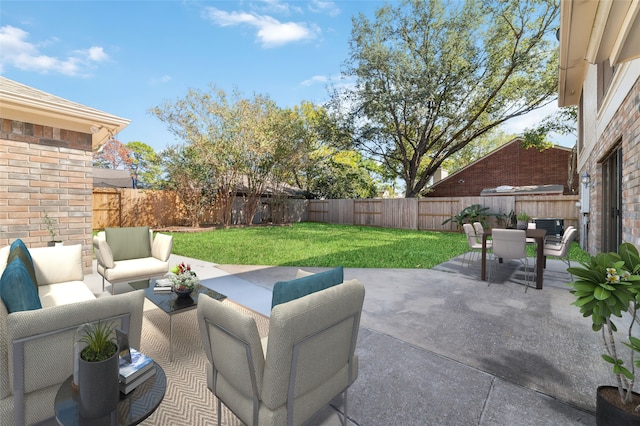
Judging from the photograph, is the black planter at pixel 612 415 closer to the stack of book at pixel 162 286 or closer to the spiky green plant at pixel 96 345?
the spiky green plant at pixel 96 345

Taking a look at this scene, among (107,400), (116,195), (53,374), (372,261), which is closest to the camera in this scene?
(107,400)

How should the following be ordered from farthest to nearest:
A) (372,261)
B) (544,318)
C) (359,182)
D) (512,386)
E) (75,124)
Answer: (359,182) < (372,261) < (75,124) < (544,318) < (512,386)

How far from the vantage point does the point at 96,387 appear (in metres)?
1.19

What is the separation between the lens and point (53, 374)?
5.19ft

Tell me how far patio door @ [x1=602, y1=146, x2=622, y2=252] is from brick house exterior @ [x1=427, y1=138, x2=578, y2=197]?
11.8 m

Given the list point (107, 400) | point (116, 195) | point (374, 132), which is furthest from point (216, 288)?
point (374, 132)

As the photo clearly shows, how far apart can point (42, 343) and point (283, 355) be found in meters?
1.34

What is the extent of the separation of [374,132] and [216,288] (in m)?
13.6

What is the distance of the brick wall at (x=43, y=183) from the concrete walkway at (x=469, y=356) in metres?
1.42

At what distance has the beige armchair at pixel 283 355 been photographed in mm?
1309

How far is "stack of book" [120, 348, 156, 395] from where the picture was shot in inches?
53.6

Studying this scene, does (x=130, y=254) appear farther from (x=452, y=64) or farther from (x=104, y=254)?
(x=452, y=64)

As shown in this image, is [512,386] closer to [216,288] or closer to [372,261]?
[216,288]

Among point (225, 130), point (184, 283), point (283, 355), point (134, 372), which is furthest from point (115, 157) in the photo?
point (283, 355)
